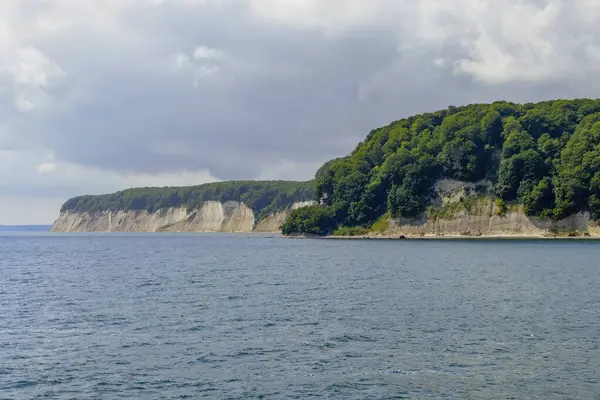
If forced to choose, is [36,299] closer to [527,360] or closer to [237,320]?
[237,320]

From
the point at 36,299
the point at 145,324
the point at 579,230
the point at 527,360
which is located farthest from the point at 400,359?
the point at 579,230

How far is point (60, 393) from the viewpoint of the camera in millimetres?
28297

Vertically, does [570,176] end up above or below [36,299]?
above

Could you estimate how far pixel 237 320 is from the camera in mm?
45625

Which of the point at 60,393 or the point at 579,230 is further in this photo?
the point at 579,230

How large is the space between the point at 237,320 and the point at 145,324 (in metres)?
6.07

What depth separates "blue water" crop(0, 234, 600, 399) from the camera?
29141 mm

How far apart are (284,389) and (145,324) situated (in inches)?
729

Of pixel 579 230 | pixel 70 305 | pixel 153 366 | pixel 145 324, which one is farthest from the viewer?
pixel 579 230

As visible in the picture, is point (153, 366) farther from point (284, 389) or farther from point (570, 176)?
point (570, 176)

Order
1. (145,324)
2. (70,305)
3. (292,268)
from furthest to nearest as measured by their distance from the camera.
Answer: (292,268) < (70,305) < (145,324)

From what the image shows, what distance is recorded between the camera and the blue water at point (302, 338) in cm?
2914

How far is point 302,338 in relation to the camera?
39000 millimetres

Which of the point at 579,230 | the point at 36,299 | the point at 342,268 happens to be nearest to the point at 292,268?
the point at 342,268
